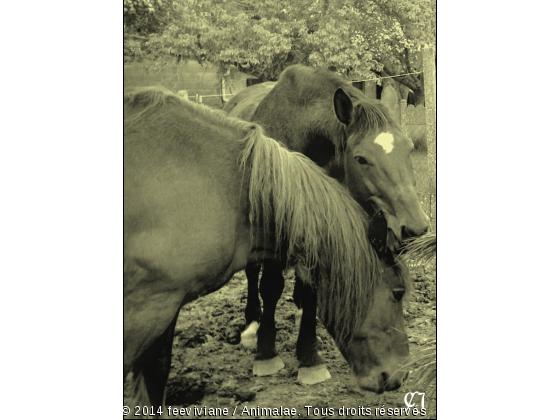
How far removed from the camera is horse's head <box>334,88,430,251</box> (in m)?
2.06

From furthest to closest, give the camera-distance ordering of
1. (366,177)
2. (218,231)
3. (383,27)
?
(383,27) → (366,177) → (218,231)

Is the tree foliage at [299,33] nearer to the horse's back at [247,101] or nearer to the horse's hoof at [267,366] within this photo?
the horse's back at [247,101]

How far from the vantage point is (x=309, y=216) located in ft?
6.40

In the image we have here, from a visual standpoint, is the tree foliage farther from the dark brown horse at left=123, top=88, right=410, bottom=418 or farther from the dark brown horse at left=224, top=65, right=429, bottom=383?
the dark brown horse at left=123, top=88, right=410, bottom=418

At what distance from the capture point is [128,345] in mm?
1913

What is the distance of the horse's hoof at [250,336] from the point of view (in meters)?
2.28

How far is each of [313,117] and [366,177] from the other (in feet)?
1.62

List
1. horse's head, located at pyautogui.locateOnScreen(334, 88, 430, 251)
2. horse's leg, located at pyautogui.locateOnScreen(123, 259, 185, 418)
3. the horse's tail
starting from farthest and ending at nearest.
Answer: horse's head, located at pyautogui.locateOnScreen(334, 88, 430, 251), the horse's tail, horse's leg, located at pyautogui.locateOnScreen(123, 259, 185, 418)

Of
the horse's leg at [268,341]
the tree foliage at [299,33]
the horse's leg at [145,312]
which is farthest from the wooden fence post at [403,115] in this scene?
the horse's leg at [145,312]

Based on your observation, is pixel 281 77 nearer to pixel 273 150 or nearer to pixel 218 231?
pixel 273 150

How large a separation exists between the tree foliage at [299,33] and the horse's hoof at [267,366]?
136 cm

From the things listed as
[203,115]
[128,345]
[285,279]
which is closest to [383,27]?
[203,115]

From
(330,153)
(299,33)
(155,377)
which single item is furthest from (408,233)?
(155,377)

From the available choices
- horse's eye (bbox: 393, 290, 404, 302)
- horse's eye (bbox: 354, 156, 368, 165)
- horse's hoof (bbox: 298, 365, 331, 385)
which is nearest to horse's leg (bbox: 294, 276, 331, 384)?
horse's hoof (bbox: 298, 365, 331, 385)
